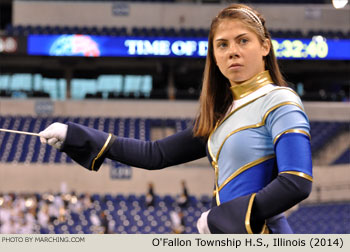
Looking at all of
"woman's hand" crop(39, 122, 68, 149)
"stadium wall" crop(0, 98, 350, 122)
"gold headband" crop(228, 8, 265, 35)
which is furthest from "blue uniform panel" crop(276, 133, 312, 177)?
"stadium wall" crop(0, 98, 350, 122)

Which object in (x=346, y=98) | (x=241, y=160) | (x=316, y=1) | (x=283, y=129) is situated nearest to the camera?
(x=283, y=129)

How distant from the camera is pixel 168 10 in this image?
18625 millimetres

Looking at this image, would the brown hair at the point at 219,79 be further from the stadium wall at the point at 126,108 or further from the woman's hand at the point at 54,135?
the stadium wall at the point at 126,108

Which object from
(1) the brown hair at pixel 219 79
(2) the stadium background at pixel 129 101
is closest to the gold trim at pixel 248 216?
(1) the brown hair at pixel 219 79

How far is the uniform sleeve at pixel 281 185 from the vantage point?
1553mm

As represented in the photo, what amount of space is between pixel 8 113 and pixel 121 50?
366 cm

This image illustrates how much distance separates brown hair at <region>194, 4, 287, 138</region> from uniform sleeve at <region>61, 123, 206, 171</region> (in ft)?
0.30

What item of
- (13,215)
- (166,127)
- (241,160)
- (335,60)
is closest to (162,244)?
(241,160)

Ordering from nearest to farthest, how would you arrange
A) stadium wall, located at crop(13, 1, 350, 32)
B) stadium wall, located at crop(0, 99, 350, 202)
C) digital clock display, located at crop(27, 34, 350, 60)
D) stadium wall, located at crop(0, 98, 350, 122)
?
stadium wall, located at crop(0, 99, 350, 202) → digital clock display, located at crop(27, 34, 350, 60) → stadium wall, located at crop(0, 98, 350, 122) → stadium wall, located at crop(13, 1, 350, 32)

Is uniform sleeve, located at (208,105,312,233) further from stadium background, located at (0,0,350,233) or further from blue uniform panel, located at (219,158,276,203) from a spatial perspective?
stadium background, located at (0,0,350,233)

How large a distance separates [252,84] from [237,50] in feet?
0.39

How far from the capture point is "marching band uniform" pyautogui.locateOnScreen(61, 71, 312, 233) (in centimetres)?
157

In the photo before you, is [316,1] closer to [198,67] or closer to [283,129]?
[198,67]

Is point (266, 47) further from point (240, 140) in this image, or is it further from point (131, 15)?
point (131, 15)
